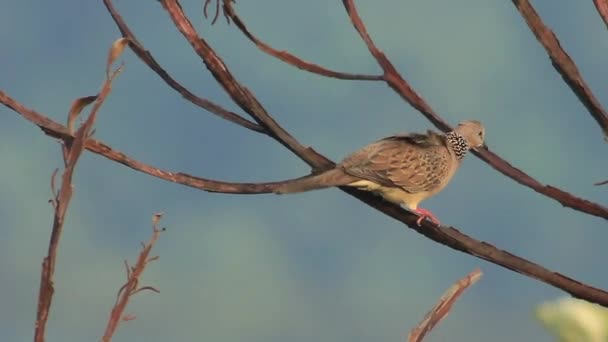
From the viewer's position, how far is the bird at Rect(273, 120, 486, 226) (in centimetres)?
434

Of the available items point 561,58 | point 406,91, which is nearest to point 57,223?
point 406,91

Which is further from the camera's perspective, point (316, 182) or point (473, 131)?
point (473, 131)

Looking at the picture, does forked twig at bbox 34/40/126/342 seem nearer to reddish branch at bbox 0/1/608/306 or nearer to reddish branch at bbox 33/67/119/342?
reddish branch at bbox 33/67/119/342

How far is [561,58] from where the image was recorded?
120 inches

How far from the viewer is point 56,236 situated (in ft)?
4.92

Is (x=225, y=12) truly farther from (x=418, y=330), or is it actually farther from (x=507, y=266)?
(x=418, y=330)

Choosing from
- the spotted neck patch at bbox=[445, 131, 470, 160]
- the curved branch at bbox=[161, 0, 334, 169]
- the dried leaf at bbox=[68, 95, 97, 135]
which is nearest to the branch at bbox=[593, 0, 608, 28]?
the curved branch at bbox=[161, 0, 334, 169]

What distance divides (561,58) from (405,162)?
176 cm

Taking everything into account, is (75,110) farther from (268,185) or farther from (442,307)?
(268,185)

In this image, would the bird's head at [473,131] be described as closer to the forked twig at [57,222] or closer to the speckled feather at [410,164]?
the speckled feather at [410,164]

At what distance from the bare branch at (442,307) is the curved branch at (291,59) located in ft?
3.65

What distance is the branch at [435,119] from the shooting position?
3051mm

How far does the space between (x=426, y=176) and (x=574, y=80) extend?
6.09 ft

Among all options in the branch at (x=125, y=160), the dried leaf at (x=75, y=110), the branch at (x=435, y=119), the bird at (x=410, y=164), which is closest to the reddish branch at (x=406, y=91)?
the branch at (x=435, y=119)
